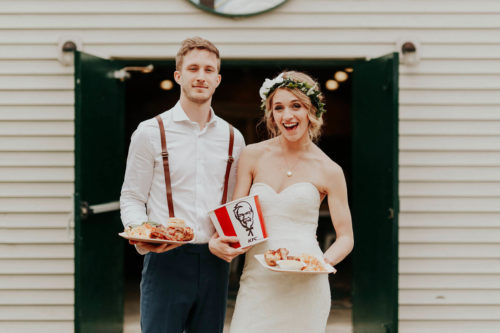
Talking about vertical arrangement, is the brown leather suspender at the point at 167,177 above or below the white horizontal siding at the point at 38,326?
above

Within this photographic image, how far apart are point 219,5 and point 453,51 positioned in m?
2.12

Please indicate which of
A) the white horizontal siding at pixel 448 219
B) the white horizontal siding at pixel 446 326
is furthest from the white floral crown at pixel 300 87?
the white horizontal siding at pixel 446 326

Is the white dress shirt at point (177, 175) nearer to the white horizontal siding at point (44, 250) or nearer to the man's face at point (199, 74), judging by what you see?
the man's face at point (199, 74)

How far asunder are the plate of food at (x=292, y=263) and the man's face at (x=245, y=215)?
0.18 meters

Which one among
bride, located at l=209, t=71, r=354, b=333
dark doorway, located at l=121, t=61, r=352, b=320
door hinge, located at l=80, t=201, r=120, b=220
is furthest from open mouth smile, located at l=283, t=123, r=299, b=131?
dark doorway, located at l=121, t=61, r=352, b=320

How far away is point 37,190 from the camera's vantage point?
183 inches

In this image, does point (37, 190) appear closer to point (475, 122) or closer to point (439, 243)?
point (439, 243)

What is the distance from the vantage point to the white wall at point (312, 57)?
4664 millimetres

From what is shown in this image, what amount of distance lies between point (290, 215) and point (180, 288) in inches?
26.2

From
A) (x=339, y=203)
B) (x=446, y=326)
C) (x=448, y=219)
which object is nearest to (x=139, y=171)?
(x=339, y=203)

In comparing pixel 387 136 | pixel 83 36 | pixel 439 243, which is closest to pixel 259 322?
pixel 387 136

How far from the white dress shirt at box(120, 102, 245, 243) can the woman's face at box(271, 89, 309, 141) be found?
379 millimetres

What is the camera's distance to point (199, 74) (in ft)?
8.48

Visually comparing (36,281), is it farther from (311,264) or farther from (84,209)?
(311,264)
